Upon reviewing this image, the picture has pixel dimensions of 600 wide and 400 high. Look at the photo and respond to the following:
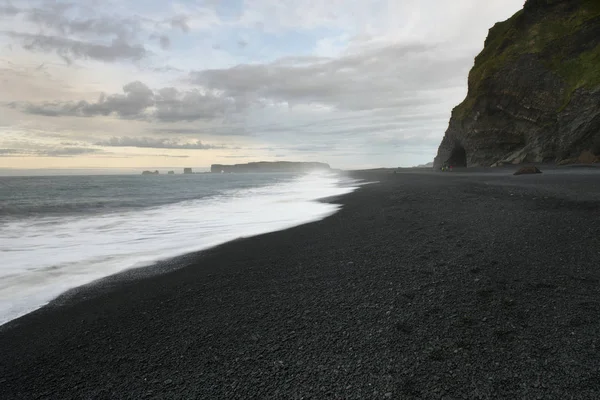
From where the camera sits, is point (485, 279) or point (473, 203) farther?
point (473, 203)

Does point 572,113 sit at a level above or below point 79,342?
above

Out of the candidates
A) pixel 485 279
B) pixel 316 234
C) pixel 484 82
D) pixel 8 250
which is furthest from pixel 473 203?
pixel 484 82

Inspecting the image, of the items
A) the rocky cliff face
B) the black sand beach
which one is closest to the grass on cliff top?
the rocky cliff face

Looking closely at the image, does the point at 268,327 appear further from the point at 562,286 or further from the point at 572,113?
the point at 572,113

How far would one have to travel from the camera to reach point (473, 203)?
444 inches

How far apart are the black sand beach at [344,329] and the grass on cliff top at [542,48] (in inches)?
1305

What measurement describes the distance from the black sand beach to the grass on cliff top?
109ft

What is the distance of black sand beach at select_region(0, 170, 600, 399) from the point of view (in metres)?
2.86

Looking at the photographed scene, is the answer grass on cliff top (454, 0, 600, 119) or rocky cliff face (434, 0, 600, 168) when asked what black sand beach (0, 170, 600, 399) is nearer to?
rocky cliff face (434, 0, 600, 168)

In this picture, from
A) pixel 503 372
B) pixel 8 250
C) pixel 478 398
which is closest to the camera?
pixel 478 398

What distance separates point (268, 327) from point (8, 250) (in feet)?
39.0

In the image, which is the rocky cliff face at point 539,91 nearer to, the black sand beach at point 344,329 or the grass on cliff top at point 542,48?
the grass on cliff top at point 542,48

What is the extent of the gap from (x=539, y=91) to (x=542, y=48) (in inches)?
230

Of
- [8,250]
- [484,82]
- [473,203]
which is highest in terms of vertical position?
Result: [484,82]
